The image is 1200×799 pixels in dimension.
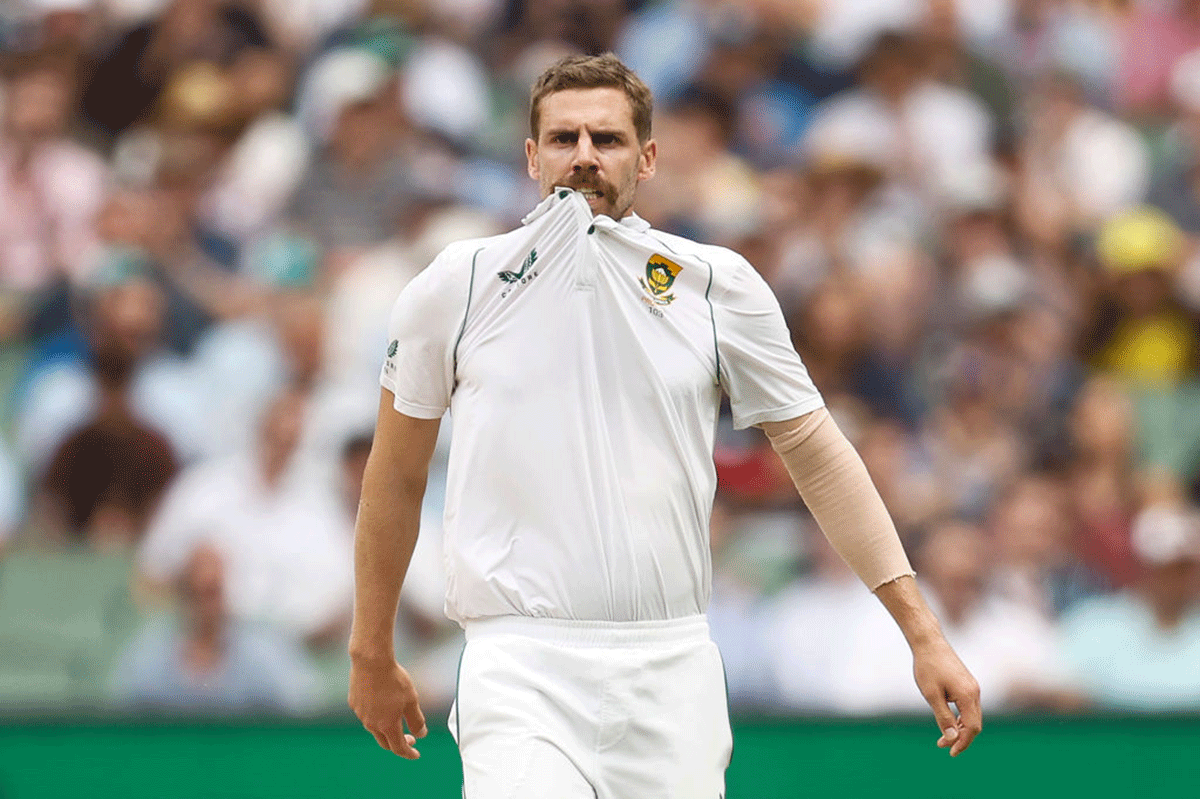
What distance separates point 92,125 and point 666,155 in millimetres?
3073

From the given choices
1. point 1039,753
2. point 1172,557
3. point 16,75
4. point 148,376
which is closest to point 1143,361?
point 1172,557

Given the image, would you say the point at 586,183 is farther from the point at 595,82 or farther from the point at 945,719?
the point at 945,719

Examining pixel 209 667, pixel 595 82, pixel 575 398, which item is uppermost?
pixel 595 82

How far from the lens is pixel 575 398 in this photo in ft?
11.4

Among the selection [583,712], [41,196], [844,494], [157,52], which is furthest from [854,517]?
[157,52]

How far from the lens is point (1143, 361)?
8.00 meters

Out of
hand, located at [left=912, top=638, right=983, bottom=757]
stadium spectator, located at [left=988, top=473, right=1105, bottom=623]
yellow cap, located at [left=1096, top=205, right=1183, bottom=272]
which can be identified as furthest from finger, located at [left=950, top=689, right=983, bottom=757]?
yellow cap, located at [left=1096, top=205, right=1183, bottom=272]

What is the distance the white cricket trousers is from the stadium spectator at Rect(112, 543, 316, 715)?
3.43m

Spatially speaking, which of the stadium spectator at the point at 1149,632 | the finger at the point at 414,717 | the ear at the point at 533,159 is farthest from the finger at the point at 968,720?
the stadium spectator at the point at 1149,632

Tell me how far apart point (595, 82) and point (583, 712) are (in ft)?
4.22

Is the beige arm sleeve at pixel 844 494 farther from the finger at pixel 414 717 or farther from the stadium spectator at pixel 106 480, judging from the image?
the stadium spectator at pixel 106 480

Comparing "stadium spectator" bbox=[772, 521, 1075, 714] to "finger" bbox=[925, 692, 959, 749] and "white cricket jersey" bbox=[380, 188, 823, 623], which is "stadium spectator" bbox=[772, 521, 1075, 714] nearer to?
"finger" bbox=[925, 692, 959, 749]

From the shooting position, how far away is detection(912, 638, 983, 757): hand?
351 centimetres

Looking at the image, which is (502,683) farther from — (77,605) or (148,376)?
(148,376)
